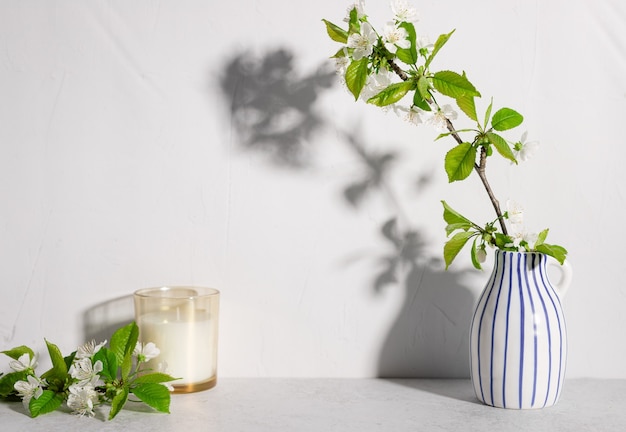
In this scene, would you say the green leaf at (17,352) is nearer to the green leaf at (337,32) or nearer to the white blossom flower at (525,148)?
the green leaf at (337,32)

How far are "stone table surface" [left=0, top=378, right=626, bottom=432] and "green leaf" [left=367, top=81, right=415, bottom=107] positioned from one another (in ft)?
1.18

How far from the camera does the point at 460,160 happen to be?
0.86 m

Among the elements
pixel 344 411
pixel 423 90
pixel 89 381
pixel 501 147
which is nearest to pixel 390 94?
pixel 423 90

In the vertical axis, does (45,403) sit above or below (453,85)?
below

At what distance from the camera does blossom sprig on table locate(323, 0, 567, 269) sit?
0.83 meters

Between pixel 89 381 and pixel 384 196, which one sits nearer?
pixel 89 381

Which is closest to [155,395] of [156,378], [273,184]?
[156,378]

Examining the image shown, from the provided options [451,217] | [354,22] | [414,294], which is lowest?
[414,294]

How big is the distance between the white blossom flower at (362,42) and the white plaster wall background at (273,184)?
0.46 feet

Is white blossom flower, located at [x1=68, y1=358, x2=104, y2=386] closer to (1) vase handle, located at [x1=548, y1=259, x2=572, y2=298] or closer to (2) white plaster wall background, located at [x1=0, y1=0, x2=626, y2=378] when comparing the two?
(2) white plaster wall background, located at [x1=0, y1=0, x2=626, y2=378]

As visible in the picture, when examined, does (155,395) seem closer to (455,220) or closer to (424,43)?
(455,220)

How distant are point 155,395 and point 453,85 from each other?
1.60 ft

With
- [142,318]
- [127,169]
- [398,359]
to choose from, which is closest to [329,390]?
[398,359]

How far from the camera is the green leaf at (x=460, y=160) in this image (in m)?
0.85
